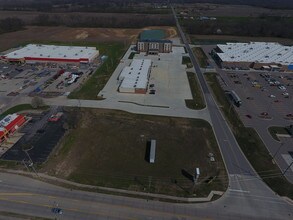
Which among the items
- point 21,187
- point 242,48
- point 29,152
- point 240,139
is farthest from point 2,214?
point 242,48

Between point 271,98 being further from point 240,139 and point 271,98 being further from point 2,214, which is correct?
point 2,214

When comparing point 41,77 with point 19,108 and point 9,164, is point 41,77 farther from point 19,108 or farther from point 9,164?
point 9,164

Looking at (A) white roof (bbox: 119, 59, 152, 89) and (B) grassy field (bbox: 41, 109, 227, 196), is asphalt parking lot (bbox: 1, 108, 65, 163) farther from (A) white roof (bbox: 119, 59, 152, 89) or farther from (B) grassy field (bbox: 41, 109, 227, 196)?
(A) white roof (bbox: 119, 59, 152, 89)

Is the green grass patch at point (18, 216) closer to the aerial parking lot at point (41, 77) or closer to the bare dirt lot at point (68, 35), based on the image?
the aerial parking lot at point (41, 77)

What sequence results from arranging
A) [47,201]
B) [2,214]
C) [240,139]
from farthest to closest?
1. [240,139]
2. [47,201]
3. [2,214]

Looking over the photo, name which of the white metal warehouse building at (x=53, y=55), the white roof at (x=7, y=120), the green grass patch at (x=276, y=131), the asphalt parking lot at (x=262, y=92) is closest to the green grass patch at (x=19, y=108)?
the white roof at (x=7, y=120)

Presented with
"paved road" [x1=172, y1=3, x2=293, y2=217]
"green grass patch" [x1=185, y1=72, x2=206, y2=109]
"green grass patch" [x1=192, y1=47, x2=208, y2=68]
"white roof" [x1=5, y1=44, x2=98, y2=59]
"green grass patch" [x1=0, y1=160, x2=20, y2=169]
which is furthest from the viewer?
"green grass patch" [x1=192, y1=47, x2=208, y2=68]

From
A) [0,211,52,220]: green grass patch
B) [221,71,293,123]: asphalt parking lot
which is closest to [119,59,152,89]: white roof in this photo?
[221,71,293,123]: asphalt parking lot
